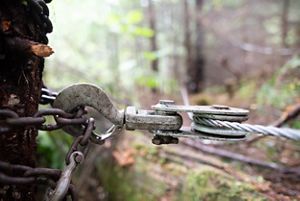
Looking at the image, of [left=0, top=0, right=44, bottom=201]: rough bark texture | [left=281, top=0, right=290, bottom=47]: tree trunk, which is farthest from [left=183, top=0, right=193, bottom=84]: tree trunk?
[left=0, top=0, right=44, bottom=201]: rough bark texture

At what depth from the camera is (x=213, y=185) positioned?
5.34 feet

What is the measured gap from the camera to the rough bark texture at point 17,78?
88cm

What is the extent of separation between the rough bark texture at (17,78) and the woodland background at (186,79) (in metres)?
0.45

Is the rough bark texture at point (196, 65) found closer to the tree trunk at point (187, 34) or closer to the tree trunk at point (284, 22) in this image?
the tree trunk at point (187, 34)

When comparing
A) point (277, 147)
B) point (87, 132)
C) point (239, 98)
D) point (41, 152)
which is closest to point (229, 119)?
point (87, 132)

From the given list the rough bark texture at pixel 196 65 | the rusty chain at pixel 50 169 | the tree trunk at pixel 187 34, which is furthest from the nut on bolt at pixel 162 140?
the rough bark texture at pixel 196 65

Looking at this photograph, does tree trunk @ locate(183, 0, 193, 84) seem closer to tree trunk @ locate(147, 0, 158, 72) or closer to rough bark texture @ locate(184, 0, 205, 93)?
rough bark texture @ locate(184, 0, 205, 93)

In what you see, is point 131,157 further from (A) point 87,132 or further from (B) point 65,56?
(B) point 65,56

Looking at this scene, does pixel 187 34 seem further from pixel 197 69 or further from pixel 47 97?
pixel 47 97

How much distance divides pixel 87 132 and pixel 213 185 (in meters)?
0.91

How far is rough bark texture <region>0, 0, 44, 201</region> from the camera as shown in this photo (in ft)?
2.90

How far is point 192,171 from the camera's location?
1.85 meters

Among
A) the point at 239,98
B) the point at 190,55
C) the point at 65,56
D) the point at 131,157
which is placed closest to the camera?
the point at 131,157

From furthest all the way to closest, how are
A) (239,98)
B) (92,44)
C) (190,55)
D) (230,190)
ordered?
(92,44), (190,55), (239,98), (230,190)
